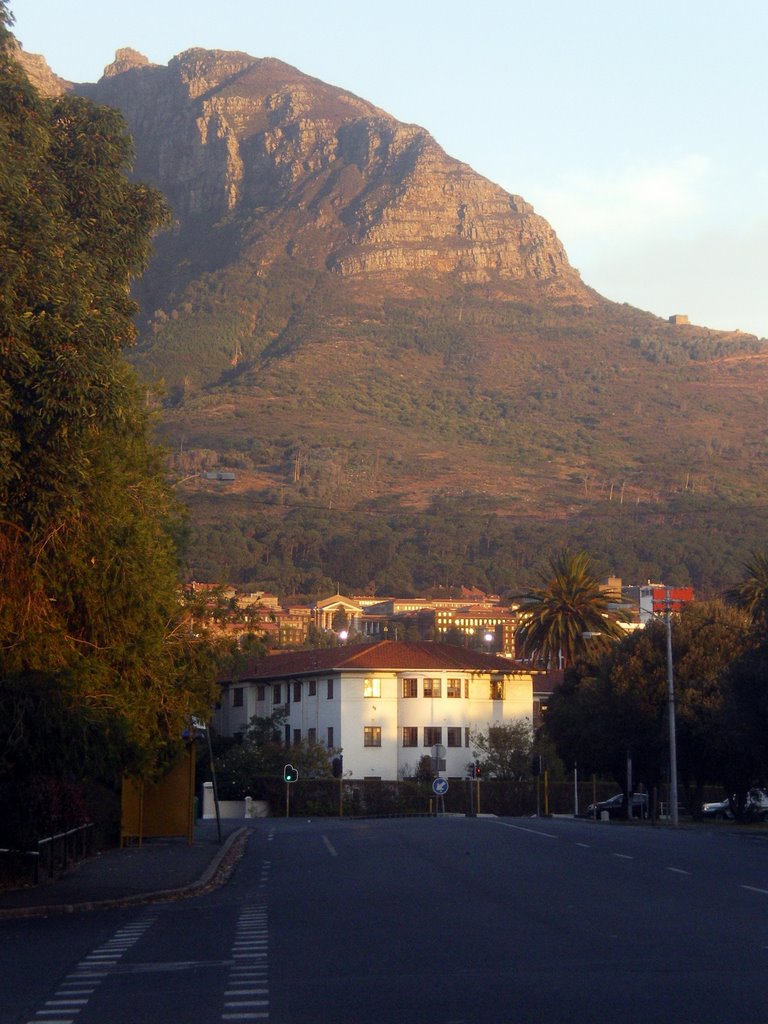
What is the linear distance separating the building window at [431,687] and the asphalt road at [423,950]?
209ft

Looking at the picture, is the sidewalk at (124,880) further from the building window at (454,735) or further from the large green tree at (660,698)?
the building window at (454,735)

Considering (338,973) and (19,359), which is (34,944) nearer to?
(338,973)

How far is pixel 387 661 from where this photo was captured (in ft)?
290

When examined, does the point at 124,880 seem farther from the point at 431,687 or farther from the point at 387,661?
the point at 431,687

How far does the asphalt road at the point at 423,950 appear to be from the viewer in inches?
423

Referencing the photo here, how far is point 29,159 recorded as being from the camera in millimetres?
19172

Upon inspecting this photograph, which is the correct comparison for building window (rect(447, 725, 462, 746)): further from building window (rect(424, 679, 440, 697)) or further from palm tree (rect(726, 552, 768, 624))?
palm tree (rect(726, 552, 768, 624))

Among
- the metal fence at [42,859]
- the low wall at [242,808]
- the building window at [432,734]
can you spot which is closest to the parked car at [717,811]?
the building window at [432,734]

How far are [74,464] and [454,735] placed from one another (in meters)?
72.6

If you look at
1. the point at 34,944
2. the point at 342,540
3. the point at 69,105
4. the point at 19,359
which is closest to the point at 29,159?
the point at 19,359

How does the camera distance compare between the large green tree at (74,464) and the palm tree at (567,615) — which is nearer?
the large green tree at (74,464)

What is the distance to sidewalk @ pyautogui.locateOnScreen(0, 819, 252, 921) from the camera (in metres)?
19.9

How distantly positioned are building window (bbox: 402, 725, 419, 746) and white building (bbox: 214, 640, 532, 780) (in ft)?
0.20

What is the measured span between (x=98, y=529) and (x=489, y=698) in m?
72.4
